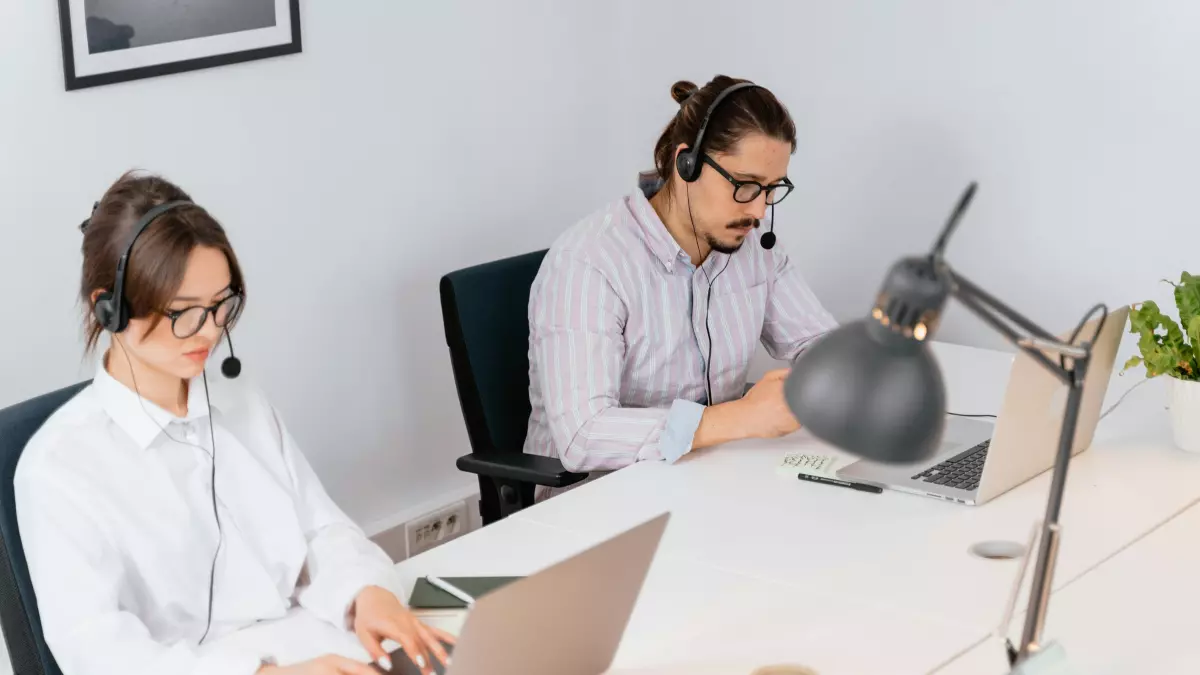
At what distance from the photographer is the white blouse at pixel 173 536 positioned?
1.55 meters

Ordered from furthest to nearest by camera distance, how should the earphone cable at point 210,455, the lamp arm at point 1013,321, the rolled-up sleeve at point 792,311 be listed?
the rolled-up sleeve at point 792,311 < the earphone cable at point 210,455 < the lamp arm at point 1013,321

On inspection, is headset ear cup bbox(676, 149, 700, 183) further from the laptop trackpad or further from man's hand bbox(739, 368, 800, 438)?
the laptop trackpad

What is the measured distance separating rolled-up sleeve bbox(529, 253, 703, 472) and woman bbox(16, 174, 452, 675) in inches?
21.2

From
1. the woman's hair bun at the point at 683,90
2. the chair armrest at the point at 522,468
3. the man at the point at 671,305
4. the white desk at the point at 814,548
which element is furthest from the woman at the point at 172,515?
the woman's hair bun at the point at 683,90

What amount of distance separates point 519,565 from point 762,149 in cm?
87

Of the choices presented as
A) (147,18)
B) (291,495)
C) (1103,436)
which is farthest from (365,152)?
(1103,436)

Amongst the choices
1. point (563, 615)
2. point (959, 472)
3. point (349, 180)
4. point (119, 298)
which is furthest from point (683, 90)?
point (563, 615)

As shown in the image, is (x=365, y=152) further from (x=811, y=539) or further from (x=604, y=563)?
(x=604, y=563)

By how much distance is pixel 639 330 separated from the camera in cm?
244

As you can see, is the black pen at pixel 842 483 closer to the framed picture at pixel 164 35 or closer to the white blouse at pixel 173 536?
the white blouse at pixel 173 536

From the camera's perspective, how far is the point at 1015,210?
9.52 ft

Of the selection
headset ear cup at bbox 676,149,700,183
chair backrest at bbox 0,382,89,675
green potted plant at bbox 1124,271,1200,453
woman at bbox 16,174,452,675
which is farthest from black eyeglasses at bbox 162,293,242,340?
green potted plant at bbox 1124,271,1200,453

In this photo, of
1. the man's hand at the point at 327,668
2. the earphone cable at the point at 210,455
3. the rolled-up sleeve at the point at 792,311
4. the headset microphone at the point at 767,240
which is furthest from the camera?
the rolled-up sleeve at the point at 792,311

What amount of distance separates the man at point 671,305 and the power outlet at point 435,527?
26.9 inches
